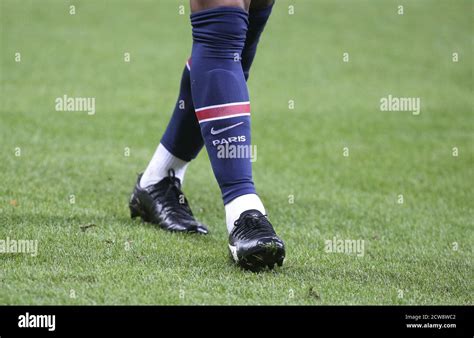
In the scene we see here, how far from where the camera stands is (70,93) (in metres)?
8.87

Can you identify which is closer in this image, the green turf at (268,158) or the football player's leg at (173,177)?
the green turf at (268,158)

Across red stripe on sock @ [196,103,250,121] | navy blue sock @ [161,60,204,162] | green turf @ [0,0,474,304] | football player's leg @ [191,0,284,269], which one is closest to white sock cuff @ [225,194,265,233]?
football player's leg @ [191,0,284,269]

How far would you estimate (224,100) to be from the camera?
126 inches

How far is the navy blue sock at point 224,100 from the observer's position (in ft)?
10.5

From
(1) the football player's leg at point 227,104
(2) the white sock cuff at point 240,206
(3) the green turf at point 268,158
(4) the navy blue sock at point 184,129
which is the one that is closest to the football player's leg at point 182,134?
(4) the navy blue sock at point 184,129

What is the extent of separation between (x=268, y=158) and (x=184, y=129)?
111 inches

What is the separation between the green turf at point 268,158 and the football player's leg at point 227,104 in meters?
0.22

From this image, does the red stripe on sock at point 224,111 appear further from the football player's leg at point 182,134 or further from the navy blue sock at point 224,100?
the football player's leg at point 182,134

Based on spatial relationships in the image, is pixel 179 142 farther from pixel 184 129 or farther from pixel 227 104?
pixel 227 104

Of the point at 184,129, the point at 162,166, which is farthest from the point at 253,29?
the point at 162,166

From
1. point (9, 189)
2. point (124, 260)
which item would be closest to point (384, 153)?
point (9, 189)

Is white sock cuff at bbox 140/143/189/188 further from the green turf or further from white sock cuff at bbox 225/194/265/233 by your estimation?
white sock cuff at bbox 225/194/265/233
